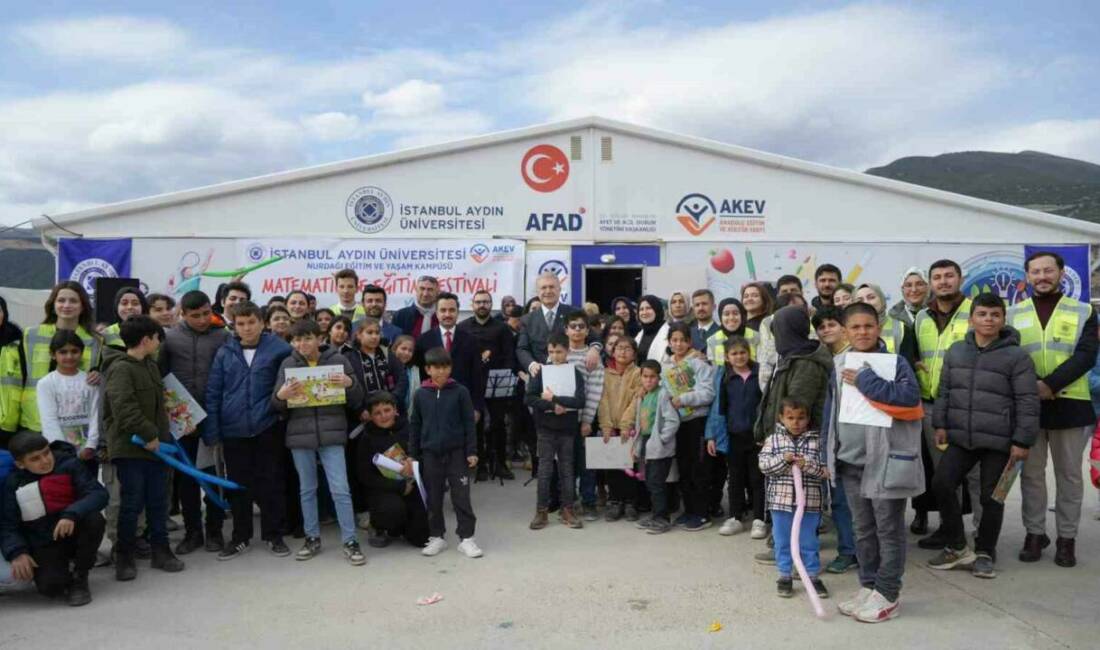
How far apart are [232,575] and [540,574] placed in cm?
204

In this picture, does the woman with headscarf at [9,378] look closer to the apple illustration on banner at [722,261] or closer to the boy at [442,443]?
the boy at [442,443]

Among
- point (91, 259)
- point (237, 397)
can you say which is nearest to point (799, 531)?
point (237, 397)

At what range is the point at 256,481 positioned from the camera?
541cm

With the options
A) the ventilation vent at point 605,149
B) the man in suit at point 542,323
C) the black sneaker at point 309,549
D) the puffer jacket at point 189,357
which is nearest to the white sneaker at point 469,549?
the black sneaker at point 309,549

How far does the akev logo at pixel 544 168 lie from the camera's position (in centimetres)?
1219

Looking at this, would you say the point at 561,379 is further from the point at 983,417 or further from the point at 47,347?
the point at 47,347

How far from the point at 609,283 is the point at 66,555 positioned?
9.73 metres

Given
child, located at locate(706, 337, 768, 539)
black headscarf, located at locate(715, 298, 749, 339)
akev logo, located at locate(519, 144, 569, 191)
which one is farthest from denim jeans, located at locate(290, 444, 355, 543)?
akev logo, located at locate(519, 144, 569, 191)

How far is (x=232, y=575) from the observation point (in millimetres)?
4883

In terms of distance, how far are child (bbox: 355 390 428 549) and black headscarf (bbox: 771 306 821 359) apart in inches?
111

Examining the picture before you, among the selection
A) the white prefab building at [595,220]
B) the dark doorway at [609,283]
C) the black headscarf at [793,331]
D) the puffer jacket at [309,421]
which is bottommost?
the puffer jacket at [309,421]

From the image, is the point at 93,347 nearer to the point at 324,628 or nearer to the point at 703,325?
the point at 324,628

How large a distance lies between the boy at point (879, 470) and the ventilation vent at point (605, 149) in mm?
8367

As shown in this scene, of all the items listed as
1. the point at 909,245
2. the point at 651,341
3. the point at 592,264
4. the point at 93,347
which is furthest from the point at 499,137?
the point at 93,347
